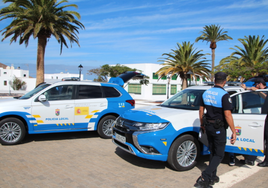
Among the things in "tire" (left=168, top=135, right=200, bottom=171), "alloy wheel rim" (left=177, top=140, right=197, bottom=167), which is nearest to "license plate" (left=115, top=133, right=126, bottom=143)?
"tire" (left=168, top=135, right=200, bottom=171)

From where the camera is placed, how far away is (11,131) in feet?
21.3

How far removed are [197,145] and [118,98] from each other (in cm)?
360

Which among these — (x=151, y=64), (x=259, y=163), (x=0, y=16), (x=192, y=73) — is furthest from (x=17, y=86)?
(x=259, y=163)

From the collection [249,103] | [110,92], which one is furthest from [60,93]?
[249,103]

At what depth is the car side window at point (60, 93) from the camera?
273 inches

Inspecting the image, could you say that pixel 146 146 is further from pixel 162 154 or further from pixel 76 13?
pixel 76 13

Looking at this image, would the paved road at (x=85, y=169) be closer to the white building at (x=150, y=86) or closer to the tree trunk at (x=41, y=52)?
the tree trunk at (x=41, y=52)

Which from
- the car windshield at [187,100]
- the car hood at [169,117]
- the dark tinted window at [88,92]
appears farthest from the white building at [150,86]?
the car hood at [169,117]

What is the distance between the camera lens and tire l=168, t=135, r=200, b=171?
4637mm

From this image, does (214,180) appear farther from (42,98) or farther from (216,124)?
(42,98)

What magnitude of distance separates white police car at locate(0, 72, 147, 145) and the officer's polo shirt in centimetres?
410

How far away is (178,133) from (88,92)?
380 centimetres

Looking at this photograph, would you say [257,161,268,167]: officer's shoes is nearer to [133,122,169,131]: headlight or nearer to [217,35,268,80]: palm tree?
[133,122,169,131]: headlight

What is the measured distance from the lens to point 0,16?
17219 millimetres
